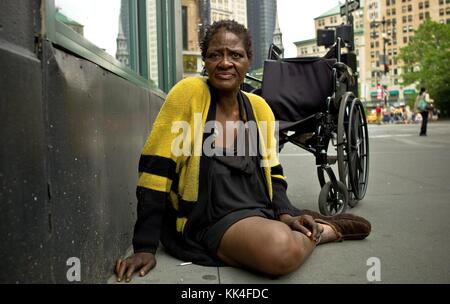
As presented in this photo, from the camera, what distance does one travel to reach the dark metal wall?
139 centimetres

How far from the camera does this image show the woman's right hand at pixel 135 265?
2.13 m

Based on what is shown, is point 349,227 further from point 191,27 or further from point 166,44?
point 191,27

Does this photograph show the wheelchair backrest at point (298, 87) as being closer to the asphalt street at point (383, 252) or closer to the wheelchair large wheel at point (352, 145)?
the wheelchair large wheel at point (352, 145)

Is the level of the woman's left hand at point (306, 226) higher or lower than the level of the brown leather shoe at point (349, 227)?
higher

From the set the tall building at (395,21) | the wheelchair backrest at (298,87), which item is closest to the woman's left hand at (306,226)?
the wheelchair backrest at (298,87)

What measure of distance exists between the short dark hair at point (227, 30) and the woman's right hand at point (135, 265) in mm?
1106

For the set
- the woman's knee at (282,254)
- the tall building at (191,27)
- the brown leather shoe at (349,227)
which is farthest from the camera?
the tall building at (191,27)

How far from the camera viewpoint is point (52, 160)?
1.64 meters

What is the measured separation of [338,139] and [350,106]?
0.47m

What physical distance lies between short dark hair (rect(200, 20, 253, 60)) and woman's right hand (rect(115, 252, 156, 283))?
3.63ft

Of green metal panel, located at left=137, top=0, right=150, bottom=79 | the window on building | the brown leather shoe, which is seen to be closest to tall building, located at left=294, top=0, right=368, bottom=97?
the window on building

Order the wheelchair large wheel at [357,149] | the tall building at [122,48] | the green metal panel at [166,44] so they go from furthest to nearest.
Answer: the green metal panel at [166,44] < the wheelchair large wheel at [357,149] < the tall building at [122,48]
